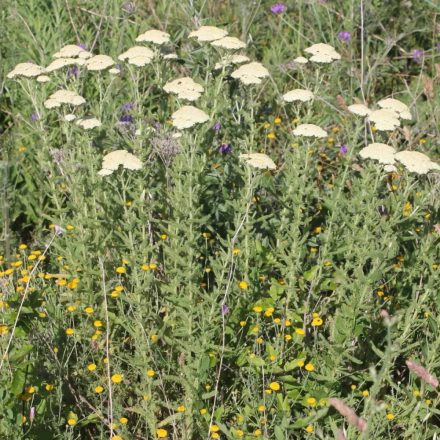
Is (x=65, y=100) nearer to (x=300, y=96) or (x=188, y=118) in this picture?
(x=188, y=118)

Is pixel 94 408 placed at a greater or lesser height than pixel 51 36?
lesser

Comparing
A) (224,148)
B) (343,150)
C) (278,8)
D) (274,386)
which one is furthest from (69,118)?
(278,8)

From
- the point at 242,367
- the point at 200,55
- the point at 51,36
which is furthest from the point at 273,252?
the point at 51,36

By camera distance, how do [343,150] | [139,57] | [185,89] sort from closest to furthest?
[185,89] < [139,57] < [343,150]

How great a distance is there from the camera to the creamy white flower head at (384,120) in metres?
2.94

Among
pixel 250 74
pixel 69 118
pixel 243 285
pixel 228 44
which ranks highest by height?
pixel 228 44

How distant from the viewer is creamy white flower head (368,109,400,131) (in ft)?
9.66

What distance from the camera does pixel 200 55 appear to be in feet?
13.7

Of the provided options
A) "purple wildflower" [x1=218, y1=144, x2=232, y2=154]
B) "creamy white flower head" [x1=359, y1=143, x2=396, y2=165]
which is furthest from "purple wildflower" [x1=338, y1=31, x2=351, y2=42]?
"creamy white flower head" [x1=359, y1=143, x2=396, y2=165]

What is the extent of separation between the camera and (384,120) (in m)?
2.97

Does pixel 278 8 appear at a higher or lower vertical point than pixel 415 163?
lower

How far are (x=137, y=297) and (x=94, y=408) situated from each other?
528 millimetres

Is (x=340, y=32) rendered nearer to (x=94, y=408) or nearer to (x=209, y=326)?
(x=209, y=326)

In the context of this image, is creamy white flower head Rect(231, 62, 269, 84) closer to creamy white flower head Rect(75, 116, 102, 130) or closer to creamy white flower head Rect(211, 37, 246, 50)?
creamy white flower head Rect(211, 37, 246, 50)
